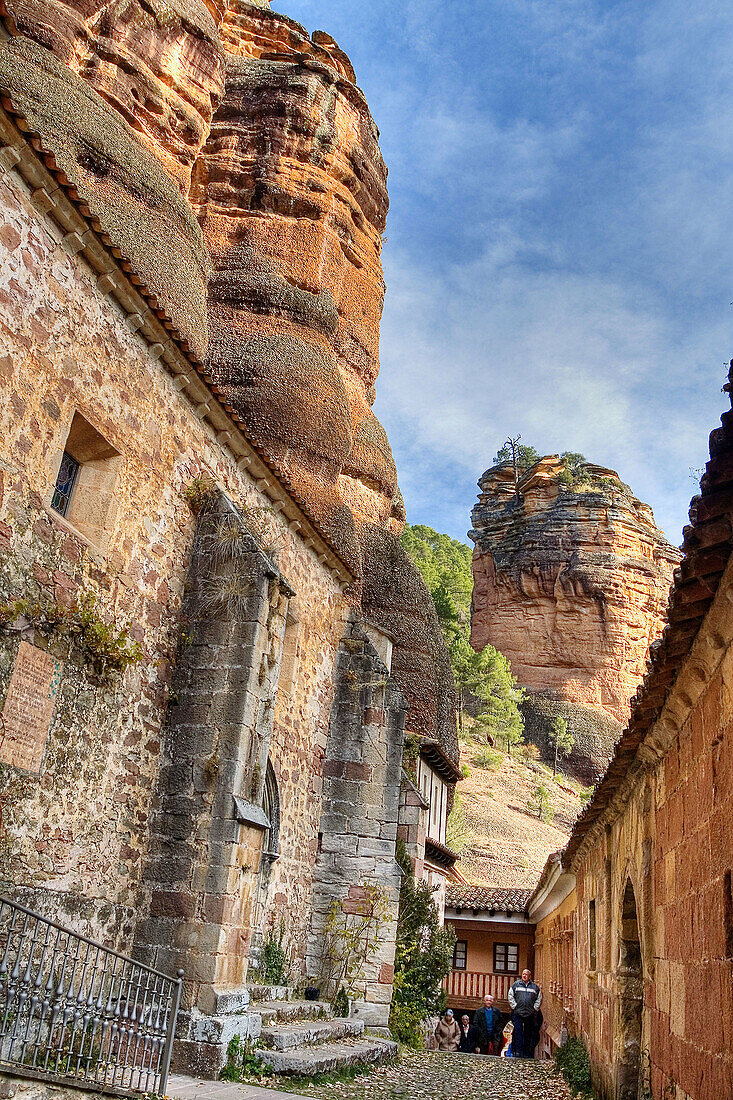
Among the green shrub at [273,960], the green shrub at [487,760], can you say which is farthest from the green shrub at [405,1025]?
the green shrub at [487,760]

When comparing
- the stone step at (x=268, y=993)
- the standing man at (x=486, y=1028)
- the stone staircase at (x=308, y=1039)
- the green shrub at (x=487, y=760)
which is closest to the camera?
the stone staircase at (x=308, y=1039)

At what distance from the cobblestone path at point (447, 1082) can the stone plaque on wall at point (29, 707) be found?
4375 mm

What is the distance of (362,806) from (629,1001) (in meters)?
5.91

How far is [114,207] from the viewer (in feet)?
51.8

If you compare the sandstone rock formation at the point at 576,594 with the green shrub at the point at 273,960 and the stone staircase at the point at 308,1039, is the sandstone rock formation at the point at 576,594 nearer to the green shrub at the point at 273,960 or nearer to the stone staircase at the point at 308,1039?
the stone staircase at the point at 308,1039

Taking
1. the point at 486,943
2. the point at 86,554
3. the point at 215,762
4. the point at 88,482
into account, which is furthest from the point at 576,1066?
the point at 486,943

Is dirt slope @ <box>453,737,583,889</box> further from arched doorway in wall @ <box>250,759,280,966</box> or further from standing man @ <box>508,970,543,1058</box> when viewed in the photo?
arched doorway in wall @ <box>250,759,280,966</box>

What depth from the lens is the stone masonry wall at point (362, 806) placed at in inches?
519

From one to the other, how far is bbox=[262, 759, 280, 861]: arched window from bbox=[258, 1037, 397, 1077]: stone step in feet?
8.06

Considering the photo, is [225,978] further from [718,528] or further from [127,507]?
[718,528]

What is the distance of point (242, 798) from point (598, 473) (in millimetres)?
49836

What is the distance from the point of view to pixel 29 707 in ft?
22.6

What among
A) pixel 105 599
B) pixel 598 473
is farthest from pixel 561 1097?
pixel 598 473

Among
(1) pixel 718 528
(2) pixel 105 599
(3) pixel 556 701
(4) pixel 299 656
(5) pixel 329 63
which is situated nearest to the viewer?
(1) pixel 718 528
